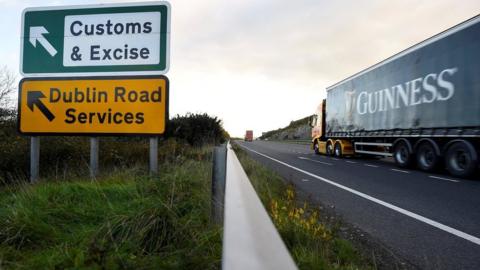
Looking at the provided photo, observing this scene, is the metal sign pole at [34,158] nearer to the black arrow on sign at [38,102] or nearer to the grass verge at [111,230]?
the black arrow on sign at [38,102]

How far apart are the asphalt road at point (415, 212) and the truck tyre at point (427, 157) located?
187cm

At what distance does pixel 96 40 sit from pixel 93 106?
1.05 m

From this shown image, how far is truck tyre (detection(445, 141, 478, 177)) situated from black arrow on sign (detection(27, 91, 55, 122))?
34.5ft

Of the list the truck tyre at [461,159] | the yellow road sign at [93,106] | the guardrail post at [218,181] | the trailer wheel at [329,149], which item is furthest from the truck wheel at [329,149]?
A: the guardrail post at [218,181]

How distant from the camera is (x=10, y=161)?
712 centimetres

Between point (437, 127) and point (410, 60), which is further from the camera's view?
point (410, 60)

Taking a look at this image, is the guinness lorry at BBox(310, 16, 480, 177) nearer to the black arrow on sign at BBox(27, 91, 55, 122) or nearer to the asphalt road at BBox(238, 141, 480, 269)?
the asphalt road at BBox(238, 141, 480, 269)

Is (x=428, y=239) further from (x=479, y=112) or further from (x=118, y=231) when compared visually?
(x=479, y=112)

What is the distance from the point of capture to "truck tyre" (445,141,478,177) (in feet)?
32.6

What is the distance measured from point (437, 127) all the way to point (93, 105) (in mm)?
10255

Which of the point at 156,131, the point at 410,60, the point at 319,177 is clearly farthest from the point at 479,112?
the point at 156,131

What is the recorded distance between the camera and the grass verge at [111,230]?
2.31 m

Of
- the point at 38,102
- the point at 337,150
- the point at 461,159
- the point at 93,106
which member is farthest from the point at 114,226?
the point at 337,150

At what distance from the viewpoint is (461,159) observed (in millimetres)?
10641
